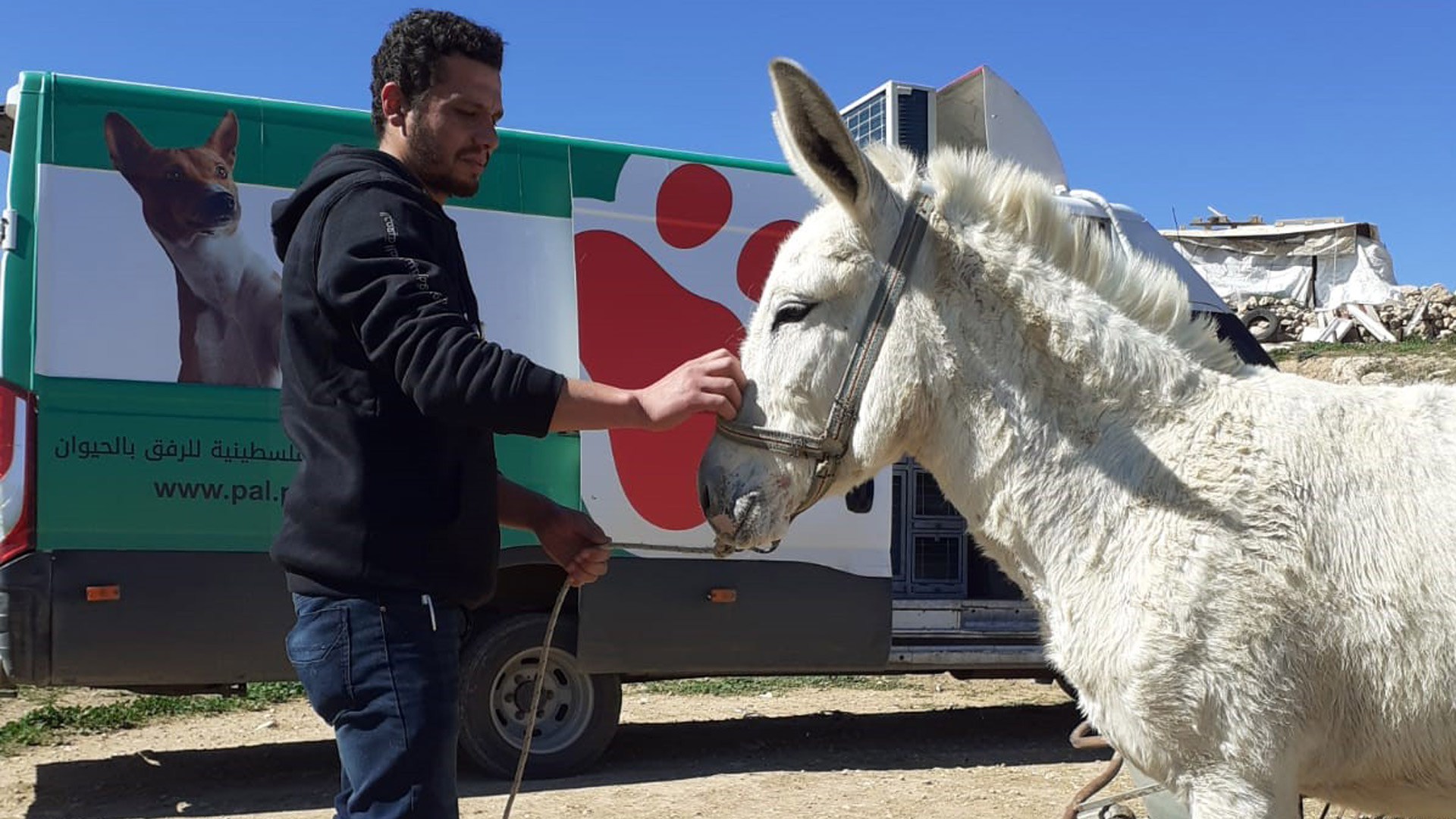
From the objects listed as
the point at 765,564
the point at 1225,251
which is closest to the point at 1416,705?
the point at 765,564

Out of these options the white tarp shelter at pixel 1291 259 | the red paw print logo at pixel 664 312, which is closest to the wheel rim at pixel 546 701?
the red paw print logo at pixel 664 312

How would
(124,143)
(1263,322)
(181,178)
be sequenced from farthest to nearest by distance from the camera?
(1263,322) → (181,178) → (124,143)

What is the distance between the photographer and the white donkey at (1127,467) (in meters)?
2.07

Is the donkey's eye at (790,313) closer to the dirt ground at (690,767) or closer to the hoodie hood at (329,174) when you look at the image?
the hoodie hood at (329,174)

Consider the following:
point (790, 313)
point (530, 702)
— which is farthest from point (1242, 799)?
point (530, 702)

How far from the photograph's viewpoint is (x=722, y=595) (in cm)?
613

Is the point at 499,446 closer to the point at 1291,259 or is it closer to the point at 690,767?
the point at 690,767

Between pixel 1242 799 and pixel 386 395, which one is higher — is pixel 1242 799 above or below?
below

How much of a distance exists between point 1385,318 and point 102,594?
740 inches

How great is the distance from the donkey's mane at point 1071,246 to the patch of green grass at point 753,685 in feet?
22.6

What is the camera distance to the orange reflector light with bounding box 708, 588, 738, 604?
612cm

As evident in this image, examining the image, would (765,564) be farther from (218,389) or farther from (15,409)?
(15,409)

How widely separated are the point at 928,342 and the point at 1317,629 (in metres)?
0.93

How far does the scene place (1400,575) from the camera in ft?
6.84
